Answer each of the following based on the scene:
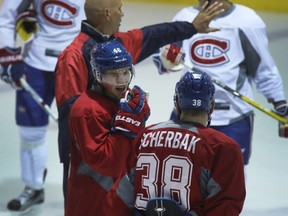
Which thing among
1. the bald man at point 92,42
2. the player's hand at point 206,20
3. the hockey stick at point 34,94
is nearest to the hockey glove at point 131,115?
the bald man at point 92,42

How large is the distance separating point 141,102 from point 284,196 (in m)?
1.80

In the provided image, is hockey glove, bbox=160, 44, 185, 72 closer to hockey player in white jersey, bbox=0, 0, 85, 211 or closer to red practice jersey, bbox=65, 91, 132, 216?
hockey player in white jersey, bbox=0, 0, 85, 211

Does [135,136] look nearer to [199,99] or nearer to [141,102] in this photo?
[141,102]

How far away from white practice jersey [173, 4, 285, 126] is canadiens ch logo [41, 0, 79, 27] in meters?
0.62

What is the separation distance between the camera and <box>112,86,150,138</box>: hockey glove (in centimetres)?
218

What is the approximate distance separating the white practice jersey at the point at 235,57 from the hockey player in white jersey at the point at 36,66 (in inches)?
25.8

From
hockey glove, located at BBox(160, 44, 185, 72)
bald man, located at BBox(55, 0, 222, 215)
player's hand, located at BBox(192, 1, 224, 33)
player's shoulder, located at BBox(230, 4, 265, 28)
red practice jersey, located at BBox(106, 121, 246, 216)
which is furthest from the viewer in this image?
hockey glove, located at BBox(160, 44, 185, 72)

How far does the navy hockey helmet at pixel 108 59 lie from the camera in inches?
89.3

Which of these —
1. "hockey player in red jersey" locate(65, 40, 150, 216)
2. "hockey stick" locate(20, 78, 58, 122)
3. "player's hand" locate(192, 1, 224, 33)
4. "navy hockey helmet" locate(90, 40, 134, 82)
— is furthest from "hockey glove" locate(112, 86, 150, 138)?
"hockey stick" locate(20, 78, 58, 122)

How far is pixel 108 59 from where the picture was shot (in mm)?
2264

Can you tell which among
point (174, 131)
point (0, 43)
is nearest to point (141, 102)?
point (174, 131)

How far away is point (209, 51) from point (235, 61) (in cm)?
11

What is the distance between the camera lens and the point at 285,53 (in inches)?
253

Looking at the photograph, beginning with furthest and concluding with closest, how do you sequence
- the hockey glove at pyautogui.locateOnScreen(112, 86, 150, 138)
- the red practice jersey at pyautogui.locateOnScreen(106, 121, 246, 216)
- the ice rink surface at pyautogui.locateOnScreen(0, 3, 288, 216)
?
1. the ice rink surface at pyautogui.locateOnScreen(0, 3, 288, 216)
2. the hockey glove at pyautogui.locateOnScreen(112, 86, 150, 138)
3. the red practice jersey at pyautogui.locateOnScreen(106, 121, 246, 216)
